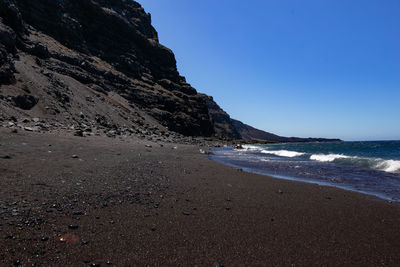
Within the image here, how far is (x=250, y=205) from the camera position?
6.52 metres

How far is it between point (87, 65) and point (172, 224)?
6045 cm

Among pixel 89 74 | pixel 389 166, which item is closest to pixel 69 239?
pixel 389 166

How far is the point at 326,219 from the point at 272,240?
7.44 feet

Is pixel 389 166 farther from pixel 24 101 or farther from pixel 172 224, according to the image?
pixel 24 101

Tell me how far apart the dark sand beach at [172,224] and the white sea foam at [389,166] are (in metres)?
11.3

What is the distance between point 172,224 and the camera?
4.73 metres

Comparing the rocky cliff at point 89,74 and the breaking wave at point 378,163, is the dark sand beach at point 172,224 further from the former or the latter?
the rocky cliff at point 89,74

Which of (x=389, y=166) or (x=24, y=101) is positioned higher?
(x=24, y=101)

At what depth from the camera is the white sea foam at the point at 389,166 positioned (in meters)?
15.8

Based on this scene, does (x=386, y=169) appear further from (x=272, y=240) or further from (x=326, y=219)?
(x=272, y=240)

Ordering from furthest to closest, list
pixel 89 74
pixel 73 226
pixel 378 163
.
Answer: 1. pixel 89 74
2. pixel 378 163
3. pixel 73 226

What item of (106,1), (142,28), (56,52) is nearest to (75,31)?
(56,52)

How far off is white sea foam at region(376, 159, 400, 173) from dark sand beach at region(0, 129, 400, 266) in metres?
11.3

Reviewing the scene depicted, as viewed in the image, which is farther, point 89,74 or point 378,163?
point 89,74
